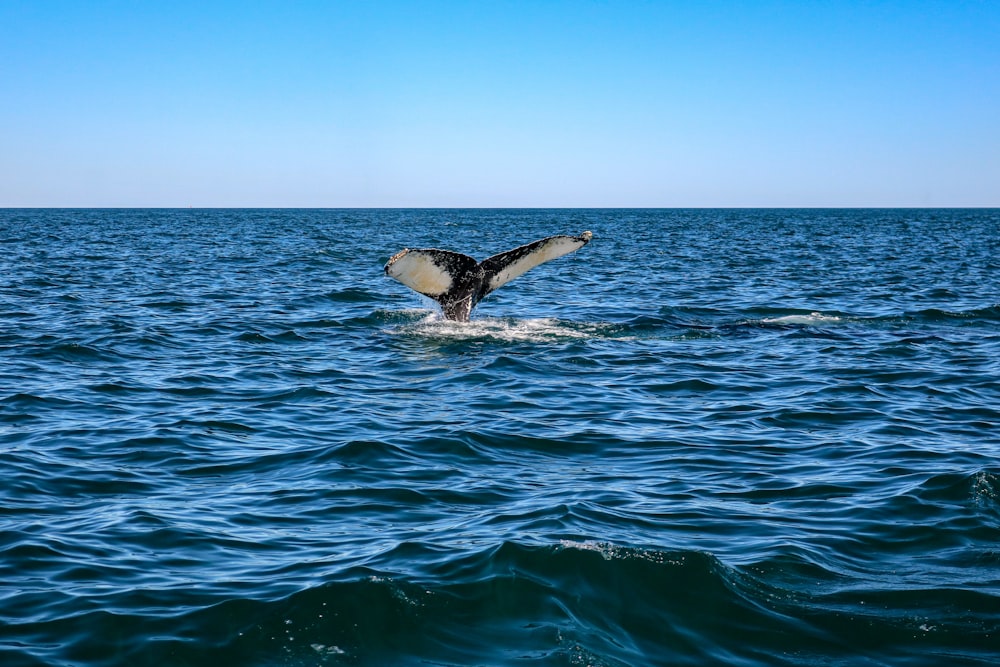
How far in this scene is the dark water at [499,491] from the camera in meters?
5.58

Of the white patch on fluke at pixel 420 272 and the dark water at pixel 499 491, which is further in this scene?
the white patch on fluke at pixel 420 272

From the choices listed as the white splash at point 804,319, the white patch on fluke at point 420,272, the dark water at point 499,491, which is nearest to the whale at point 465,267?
the white patch on fluke at point 420,272

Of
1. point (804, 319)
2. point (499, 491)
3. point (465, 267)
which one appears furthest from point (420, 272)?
point (804, 319)

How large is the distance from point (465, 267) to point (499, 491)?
7.09 meters

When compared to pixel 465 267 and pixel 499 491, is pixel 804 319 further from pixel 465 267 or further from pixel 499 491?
pixel 499 491

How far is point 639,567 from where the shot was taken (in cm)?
641

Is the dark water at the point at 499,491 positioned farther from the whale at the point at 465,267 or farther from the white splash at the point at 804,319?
the whale at the point at 465,267

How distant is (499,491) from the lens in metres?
8.21

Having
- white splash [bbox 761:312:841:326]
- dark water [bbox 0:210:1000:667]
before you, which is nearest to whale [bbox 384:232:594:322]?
dark water [bbox 0:210:1000:667]

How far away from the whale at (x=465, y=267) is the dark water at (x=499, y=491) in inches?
31.8

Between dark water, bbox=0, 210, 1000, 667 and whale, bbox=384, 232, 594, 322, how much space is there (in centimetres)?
81

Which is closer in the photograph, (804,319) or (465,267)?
(465,267)

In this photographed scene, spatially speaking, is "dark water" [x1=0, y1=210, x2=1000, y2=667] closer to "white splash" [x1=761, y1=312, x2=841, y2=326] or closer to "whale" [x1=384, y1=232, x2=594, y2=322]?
"white splash" [x1=761, y1=312, x2=841, y2=326]

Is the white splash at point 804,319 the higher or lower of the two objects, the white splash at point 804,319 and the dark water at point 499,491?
the higher
